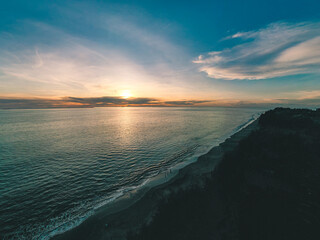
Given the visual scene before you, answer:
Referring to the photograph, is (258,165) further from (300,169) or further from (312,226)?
(312,226)

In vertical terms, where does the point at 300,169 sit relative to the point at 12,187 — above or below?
above

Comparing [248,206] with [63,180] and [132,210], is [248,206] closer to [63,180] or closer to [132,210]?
[132,210]

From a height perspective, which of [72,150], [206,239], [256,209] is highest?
[256,209]

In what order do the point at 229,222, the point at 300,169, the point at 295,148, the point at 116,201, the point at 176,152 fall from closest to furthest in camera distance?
the point at 229,222
the point at 116,201
the point at 300,169
the point at 295,148
the point at 176,152

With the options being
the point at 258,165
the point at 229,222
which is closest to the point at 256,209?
the point at 229,222

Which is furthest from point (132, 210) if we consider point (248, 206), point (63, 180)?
point (63, 180)

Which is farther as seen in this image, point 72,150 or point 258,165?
point 72,150

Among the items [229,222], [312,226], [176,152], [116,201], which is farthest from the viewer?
[176,152]

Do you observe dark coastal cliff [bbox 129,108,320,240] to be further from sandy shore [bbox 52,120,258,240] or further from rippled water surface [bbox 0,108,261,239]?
rippled water surface [bbox 0,108,261,239]
